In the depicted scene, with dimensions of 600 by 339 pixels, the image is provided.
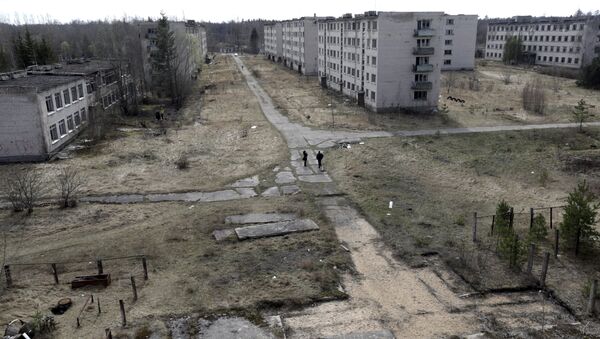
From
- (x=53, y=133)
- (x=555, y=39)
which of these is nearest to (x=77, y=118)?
(x=53, y=133)

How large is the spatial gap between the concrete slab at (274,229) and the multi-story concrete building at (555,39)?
285ft

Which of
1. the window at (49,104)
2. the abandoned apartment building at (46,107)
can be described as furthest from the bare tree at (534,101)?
the window at (49,104)

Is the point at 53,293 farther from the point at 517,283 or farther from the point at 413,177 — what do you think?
the point at 413,177

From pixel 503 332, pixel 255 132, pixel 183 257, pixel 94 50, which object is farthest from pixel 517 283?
pixel 94 50

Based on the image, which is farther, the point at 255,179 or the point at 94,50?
the point at 94,50

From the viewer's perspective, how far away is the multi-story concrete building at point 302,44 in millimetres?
86125

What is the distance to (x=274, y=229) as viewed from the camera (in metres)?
22.5

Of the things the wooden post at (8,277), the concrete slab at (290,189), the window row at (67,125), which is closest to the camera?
the wooden post at (8,277)

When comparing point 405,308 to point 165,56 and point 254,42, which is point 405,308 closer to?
point 165,56

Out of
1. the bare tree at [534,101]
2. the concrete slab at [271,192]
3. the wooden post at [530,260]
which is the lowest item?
the concrete slab at [271,192]

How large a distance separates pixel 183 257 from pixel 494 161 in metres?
24.6

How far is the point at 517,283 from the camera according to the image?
57.9 ft

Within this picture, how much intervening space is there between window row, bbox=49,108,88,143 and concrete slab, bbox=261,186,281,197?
19616 mm

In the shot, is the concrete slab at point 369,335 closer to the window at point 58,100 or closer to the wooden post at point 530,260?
the wooden post at point 530,260
